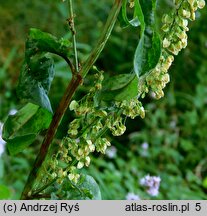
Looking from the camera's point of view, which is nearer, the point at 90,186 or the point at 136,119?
the point at 90,186

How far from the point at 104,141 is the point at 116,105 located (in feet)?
0.19

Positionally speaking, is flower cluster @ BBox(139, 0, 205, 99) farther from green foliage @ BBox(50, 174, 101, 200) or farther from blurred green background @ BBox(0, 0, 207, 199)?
blurred green background @ BBox(0, 0, 207, 199)

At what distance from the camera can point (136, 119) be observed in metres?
2.78

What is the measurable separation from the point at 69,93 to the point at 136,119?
76.3 inches

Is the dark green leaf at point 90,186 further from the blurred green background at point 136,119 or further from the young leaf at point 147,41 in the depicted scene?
the blurred green background at point 136,119

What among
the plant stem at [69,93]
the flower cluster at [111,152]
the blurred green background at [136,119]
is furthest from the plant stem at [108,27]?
the flower cluster at [111,152]

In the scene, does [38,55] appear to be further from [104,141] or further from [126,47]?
[126,47]

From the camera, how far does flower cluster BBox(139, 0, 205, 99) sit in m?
0.82

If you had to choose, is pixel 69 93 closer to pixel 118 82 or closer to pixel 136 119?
pixel 118 82

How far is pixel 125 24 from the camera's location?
2.87 ft

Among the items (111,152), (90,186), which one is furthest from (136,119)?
(90,186)

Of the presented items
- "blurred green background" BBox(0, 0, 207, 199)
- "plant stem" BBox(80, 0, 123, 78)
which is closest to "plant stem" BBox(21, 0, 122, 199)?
"plant stem" BBox(80, 0, 123, 78)

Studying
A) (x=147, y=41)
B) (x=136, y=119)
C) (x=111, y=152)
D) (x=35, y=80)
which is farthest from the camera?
(x=136, y=119)

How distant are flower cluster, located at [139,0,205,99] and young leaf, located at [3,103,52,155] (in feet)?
0.60
